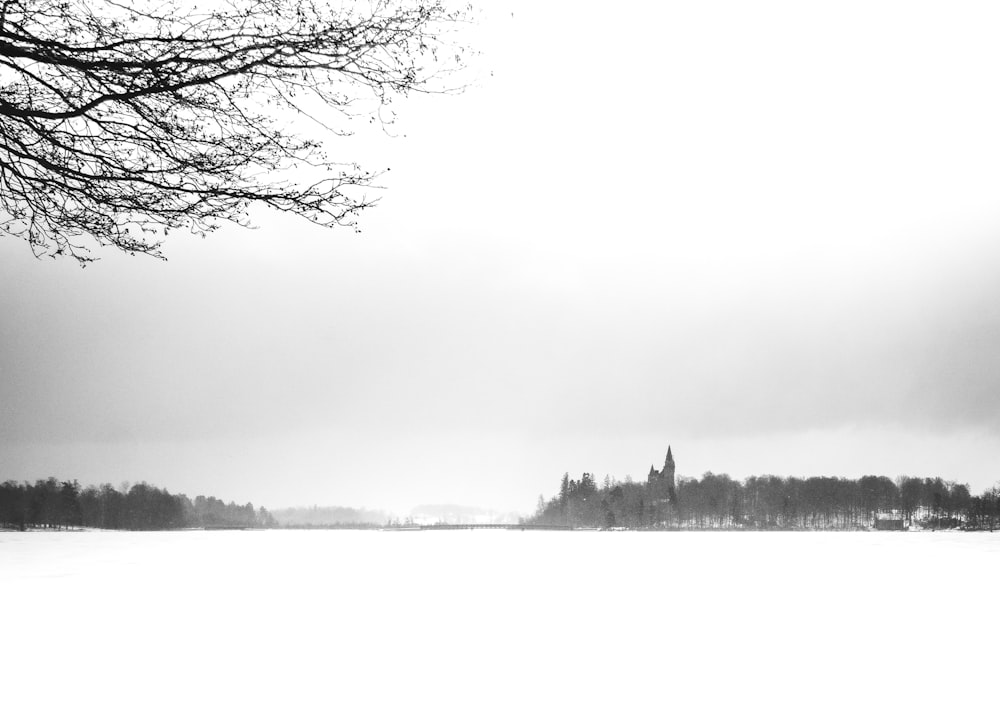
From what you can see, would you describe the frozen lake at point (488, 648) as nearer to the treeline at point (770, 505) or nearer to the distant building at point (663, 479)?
the treeline at point (770, 505)

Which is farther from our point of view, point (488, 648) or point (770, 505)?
point (770, 505)

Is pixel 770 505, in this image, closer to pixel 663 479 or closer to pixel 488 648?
pixel 663 479

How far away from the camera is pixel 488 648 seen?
5.82m

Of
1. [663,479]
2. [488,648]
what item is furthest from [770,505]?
[488,648]

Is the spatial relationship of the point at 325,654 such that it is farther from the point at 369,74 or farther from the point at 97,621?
the point at 369,74

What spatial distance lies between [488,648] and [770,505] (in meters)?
155

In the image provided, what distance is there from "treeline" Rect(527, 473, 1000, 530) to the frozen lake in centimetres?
12864

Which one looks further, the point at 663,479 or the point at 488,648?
the point at 663,479

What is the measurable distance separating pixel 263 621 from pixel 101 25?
5246 millimetres

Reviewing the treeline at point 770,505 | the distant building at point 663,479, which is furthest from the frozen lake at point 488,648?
the distant building at point 663,479

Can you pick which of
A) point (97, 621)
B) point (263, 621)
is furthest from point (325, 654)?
point (97, 621)

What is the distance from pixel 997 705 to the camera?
14.7 feet

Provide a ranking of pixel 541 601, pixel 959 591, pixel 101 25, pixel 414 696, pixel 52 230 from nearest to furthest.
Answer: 1. pixel 101 25
2. pixel 52 230
3. pixel 414 696
4. pixel 541 601
5. pixel 959 591

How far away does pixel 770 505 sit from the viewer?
5881 inches
